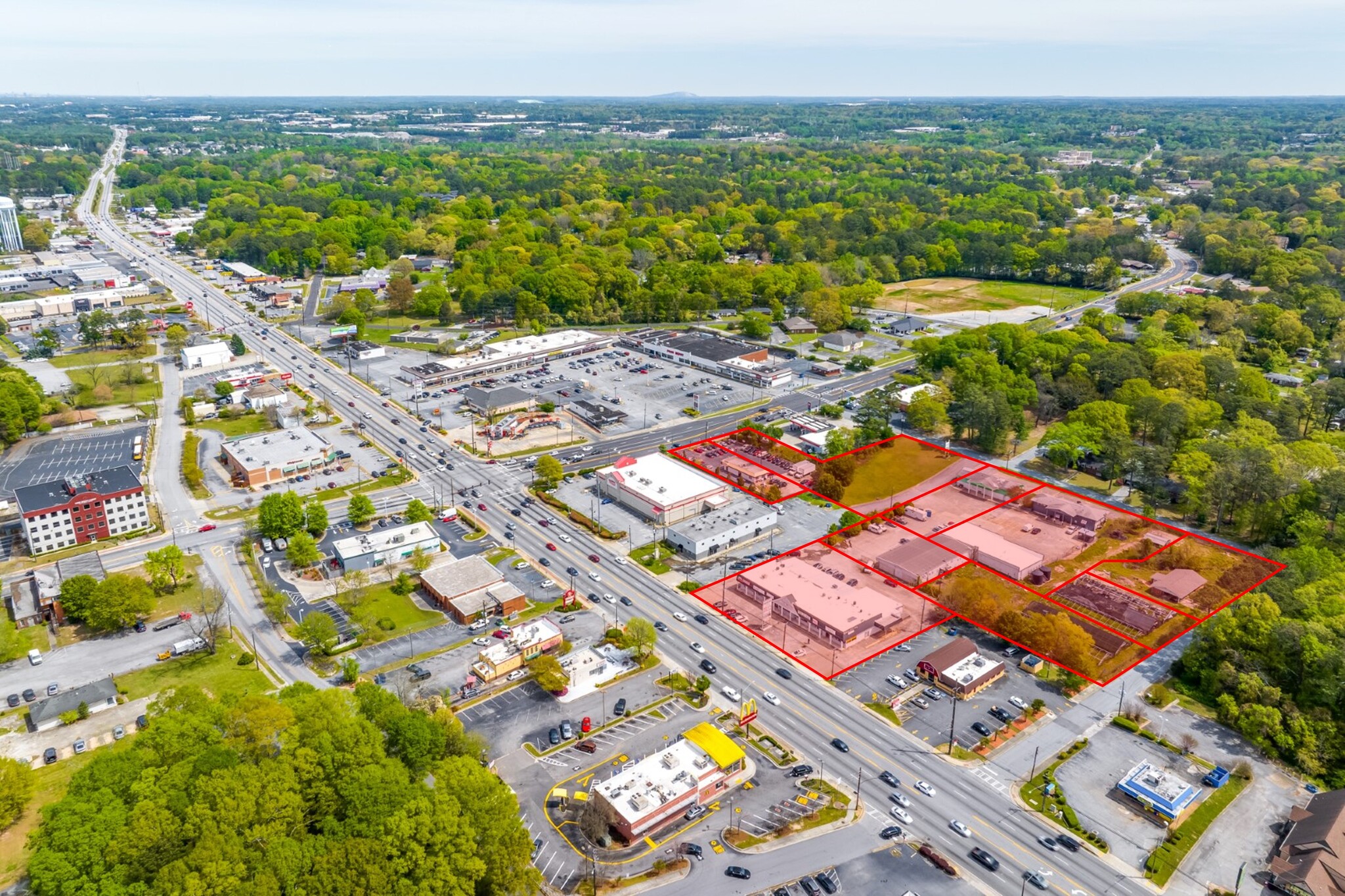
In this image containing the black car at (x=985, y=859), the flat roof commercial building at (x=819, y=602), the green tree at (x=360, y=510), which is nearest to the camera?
the black car at (x=985, y=859)

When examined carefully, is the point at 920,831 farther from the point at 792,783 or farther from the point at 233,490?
the point at 233,490

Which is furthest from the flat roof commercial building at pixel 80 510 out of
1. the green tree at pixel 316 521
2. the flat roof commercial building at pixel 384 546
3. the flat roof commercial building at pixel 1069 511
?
the flat roof commercial building at pixel 1069 511

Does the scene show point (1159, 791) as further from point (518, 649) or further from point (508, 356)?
point (508, 356)

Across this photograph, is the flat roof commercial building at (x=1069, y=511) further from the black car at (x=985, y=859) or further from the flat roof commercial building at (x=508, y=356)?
the flat roof commercial building at (x=508, y=356)

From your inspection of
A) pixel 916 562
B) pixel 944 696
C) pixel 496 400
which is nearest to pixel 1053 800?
pixel 944 696

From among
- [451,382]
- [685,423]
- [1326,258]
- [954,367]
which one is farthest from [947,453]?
[1326,258]
